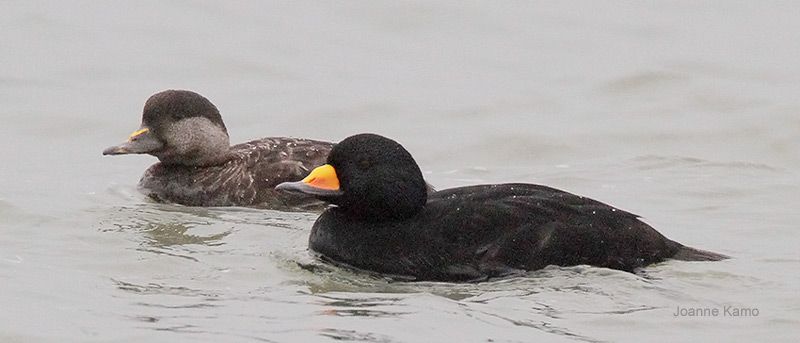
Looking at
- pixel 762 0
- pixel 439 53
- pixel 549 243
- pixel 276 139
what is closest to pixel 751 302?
pixel 549 243

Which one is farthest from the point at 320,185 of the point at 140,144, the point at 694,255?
the point at 140,144

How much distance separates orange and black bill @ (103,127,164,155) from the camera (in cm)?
1357

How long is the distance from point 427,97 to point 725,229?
5.77m

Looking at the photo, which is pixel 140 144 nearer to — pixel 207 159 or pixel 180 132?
pixel 180 132

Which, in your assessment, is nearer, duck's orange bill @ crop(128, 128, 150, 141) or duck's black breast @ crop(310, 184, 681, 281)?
duck's black breast @ crop(310, 184, 681, 281)

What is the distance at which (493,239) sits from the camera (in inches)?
412

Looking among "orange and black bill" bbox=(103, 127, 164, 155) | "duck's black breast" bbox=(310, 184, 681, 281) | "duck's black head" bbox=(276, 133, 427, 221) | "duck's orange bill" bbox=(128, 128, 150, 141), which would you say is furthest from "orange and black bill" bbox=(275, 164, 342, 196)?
"duck's orange bill" bbox=(128, 128, 150, 141)

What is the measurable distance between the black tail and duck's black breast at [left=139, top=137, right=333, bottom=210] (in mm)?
3259

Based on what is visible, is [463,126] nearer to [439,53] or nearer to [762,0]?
A: [439,53]

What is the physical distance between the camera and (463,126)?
1705 cm

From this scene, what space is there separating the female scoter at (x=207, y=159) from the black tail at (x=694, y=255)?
10.7 ft

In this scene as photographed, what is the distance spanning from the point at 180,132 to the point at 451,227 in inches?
157

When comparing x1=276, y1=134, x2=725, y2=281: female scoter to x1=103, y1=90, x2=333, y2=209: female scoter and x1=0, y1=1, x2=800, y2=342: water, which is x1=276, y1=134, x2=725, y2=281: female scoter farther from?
x1=103, y1=90, x2=333, y2=209: female scoter

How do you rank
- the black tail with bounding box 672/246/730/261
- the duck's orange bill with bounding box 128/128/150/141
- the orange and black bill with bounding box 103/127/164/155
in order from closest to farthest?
the black tail with bounding box 672/246/730/261 < the orange and black bill with bounding box 103/127/164/155 < the duck's orange bill with bounding box 128/128/150/141
